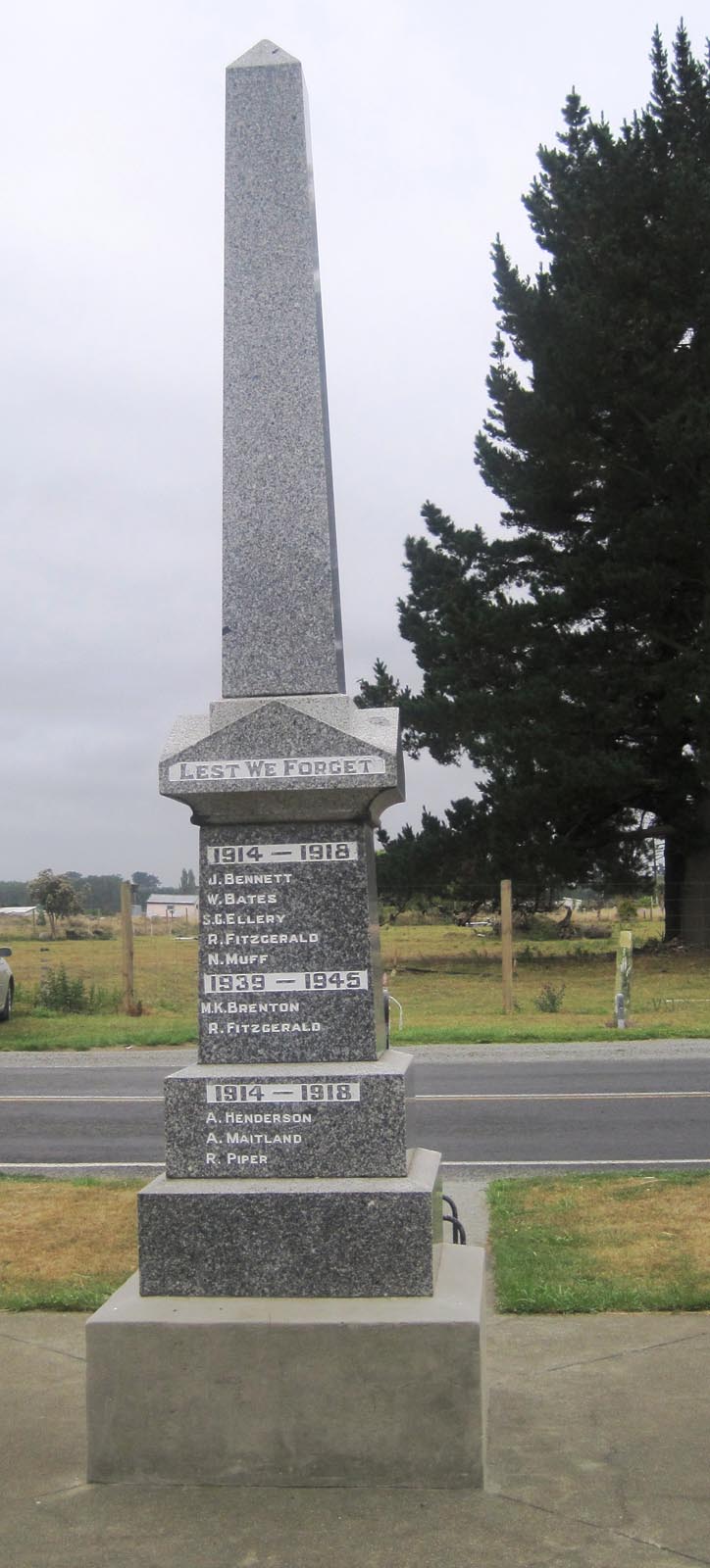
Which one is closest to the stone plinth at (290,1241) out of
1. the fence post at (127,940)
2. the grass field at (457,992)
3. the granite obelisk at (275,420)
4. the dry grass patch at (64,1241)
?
the granite obelisk at (275,420)

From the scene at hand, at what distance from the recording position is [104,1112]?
12188mm

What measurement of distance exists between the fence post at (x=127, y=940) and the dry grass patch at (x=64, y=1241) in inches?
452

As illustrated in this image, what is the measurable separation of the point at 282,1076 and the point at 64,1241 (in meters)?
3.32

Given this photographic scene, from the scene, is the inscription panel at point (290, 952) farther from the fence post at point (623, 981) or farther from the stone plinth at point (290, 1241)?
the fence post at point (623, 981)

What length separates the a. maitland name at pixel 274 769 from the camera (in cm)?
444

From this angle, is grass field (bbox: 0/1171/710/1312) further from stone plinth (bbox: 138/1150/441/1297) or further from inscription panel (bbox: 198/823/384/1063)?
inscription panel (bbox: 198/823/384/1063)

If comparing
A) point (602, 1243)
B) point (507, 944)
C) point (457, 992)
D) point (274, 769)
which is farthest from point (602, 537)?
point (274, 769)

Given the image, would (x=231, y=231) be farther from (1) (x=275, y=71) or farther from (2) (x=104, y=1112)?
(2) (x=104, y=1112)

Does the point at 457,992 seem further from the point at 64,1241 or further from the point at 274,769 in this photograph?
the point at 274,769

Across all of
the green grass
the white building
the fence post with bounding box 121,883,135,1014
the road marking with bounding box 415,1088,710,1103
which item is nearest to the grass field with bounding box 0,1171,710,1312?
the green grass

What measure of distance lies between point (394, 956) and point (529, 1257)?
25.6 m

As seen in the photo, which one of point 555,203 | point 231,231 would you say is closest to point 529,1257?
point 231,231

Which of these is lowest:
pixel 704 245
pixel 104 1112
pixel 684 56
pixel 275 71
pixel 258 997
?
pixel 104 1112

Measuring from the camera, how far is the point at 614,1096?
12.2 m
